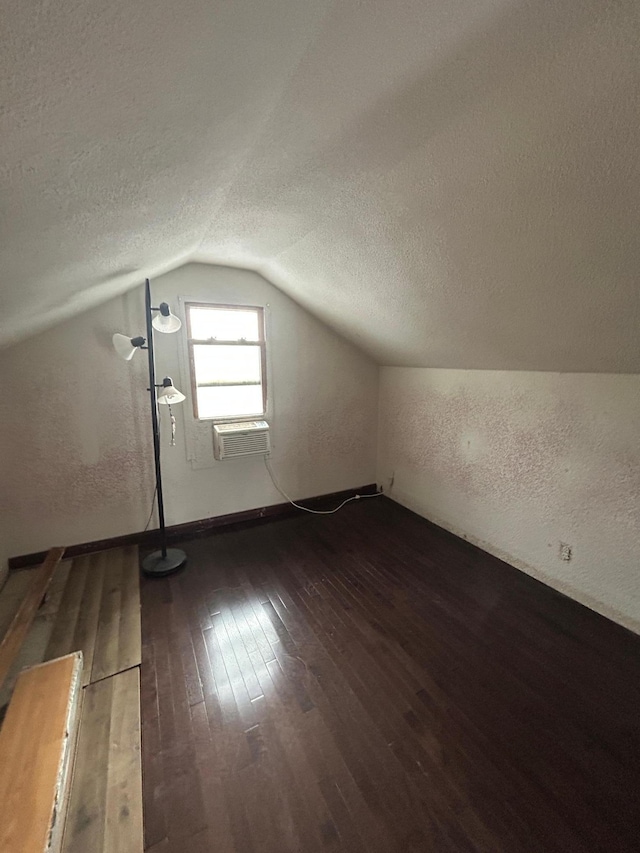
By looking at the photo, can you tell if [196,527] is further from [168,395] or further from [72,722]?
[72,722]

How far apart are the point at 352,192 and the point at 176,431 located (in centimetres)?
229

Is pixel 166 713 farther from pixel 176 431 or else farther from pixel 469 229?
pixel 469 229

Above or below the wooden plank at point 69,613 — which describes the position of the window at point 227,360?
above

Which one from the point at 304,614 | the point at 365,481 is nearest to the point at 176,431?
the point at 304,614

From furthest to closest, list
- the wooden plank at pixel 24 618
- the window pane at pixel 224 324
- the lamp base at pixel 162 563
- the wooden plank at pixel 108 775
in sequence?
the window pane at pixel 224 324, the lamp base at pixel 162 563, the wooden plank at pixel 24 618, the wooden plank at pixel 108 775

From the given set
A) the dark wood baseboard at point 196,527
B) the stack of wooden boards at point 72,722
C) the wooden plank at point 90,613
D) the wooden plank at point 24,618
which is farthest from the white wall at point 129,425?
the stack of wooden boards at point 72,722

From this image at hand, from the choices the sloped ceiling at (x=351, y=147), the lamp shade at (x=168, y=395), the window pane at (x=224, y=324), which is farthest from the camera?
the window pane at (x=224, y=324)

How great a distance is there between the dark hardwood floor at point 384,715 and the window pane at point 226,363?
165 centimetres

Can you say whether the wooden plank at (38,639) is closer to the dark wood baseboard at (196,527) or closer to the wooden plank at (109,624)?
the wooden plank at (109,624)

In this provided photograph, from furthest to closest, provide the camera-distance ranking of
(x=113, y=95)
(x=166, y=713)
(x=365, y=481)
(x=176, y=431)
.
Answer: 1. (x=365, y=481)
2. (x=176, y=431)
3. (x=166, y=713)
4. (x=113, y=95)

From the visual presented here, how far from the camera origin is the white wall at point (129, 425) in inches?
98.0

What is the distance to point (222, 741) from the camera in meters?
1.42

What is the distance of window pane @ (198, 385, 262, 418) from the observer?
3125mm

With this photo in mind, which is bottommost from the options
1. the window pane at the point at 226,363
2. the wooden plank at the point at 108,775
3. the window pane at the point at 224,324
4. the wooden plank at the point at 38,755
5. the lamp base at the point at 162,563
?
the wooden plank at the point at 108,775
